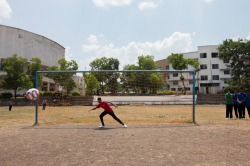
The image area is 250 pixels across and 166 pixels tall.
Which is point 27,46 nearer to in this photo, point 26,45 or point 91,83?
point 26,45

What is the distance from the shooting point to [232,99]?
33.4 ft

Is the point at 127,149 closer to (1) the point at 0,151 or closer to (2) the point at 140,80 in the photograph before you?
(1) the point at 0,151

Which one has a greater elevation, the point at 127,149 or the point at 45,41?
the point at 45,41

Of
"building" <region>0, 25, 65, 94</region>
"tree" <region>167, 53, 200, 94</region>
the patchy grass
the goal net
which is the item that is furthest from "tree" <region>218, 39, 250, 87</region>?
"building" <region>0, 25, 65, 94</region>

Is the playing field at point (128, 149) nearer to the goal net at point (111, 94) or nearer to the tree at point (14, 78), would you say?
the goal net at point (111, 94)

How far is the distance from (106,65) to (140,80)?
141 ft

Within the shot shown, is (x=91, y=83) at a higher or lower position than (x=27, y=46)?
lower

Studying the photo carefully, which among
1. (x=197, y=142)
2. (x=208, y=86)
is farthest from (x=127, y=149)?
(x=208, y=86)

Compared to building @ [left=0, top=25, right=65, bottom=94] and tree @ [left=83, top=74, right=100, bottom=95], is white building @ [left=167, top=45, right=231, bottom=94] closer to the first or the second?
tree @ [left=83, top=74, right=100, bottom=95]

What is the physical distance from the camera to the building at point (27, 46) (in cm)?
3972

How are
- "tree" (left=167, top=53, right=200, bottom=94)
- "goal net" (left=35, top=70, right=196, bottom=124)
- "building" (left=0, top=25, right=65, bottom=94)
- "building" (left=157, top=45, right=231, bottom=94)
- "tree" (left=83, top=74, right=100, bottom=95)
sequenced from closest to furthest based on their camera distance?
1. "goal net" (left=35, top=70, right=196, bottom=124)
2. "tree" (left=83, top=74, right=100, bottom=95)
3. "building" (left=0, top=25, right=65, bottom=94)
4. "tree" (left=167, top=53, right=200, bottom=94)
5. "building" (left=157, top=45, right=231, bottom=94)

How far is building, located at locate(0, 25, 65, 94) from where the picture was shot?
3972 cm

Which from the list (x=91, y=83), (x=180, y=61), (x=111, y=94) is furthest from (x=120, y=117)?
(x=180, y=61)

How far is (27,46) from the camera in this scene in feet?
143
